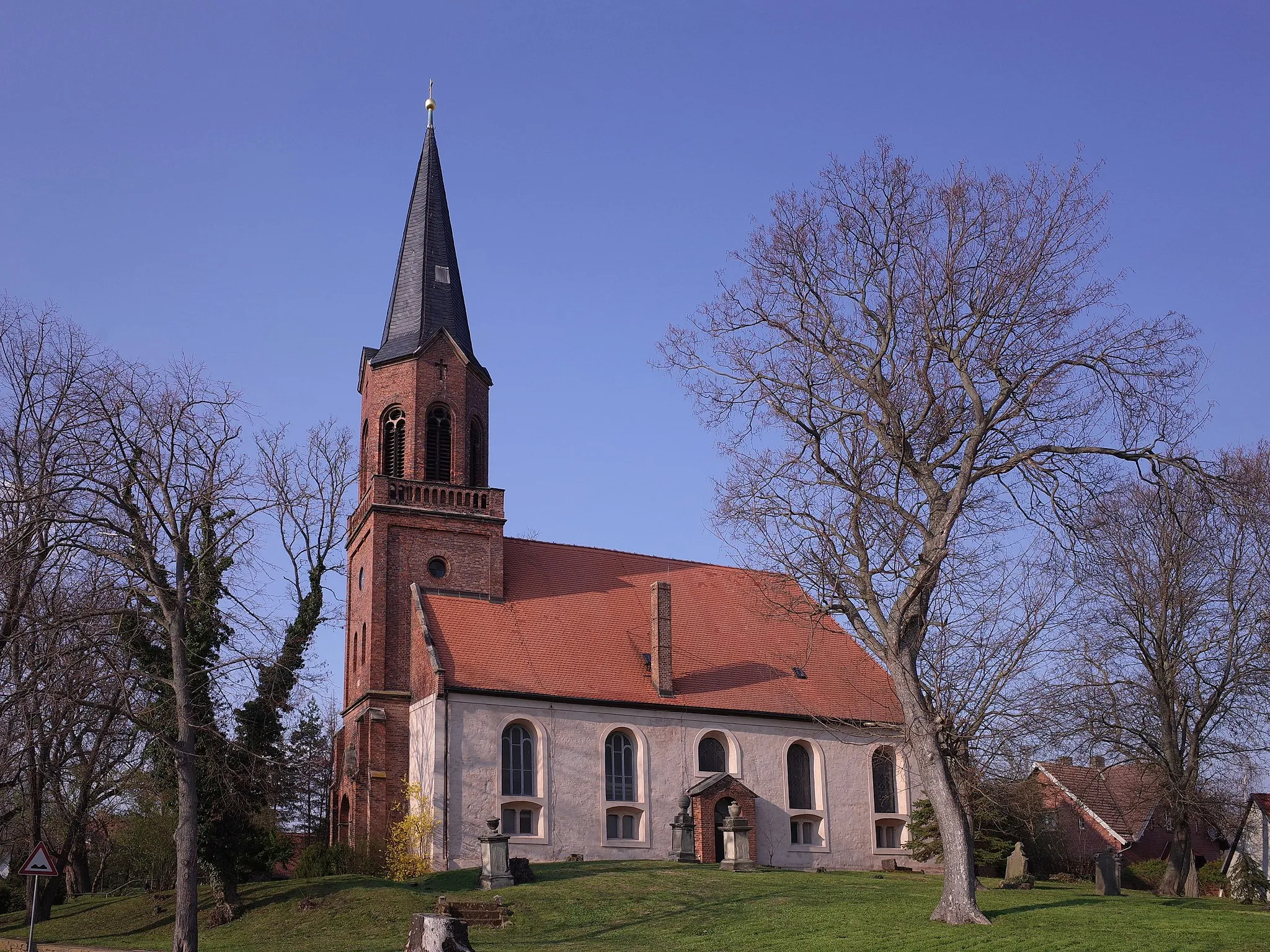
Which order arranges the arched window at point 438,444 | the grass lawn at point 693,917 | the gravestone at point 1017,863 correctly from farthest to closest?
the arched window at point 438,444
the gravestone at point 1017,863
the grass lawn at point 693,917

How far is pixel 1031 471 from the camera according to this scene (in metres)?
23.1

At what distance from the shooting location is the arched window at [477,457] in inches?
1591

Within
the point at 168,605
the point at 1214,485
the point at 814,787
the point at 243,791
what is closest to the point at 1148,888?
the point at 814,787

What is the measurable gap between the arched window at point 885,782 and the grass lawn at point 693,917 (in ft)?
22.7

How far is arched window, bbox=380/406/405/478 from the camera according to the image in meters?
39.5

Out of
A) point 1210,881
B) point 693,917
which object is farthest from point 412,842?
point 1210,881

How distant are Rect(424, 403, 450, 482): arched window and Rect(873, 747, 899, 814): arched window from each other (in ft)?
52.7

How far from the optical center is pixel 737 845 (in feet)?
106

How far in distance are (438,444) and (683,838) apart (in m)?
14.2

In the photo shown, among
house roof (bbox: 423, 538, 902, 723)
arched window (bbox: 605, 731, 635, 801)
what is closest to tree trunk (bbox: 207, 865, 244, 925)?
house roof (bbox: 423, 538, 902, 723)

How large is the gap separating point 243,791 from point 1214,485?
2203 cm

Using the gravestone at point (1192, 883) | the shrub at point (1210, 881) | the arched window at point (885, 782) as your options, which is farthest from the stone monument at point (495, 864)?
the shrub at point (1210, 881)

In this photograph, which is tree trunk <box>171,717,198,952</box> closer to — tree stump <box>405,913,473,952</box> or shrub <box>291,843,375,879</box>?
shrub <box>291,843,375,879</box>

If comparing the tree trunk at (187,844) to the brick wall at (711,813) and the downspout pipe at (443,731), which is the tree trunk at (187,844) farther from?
the brick wall at (711,813)
